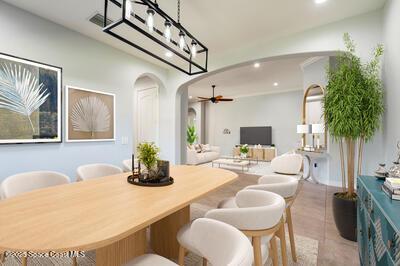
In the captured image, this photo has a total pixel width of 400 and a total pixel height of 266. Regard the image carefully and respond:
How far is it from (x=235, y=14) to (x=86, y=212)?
8.80 feet

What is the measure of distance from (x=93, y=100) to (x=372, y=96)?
3.69 m

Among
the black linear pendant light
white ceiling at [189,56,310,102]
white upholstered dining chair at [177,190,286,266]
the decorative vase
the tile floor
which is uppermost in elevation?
white ceiling at [189,56,310,102]

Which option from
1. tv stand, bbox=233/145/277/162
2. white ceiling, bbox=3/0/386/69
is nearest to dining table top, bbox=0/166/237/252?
white ceiling, bbox=3/0/386/69

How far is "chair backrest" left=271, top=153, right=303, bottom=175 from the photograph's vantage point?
3.44 m

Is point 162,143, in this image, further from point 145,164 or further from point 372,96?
point 372,96

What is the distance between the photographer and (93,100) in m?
3.15

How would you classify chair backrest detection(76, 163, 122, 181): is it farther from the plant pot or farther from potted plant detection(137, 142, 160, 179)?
the plant pot

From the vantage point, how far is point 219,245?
86cm

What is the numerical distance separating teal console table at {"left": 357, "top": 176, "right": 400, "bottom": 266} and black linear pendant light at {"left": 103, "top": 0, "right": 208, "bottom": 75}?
6.07ft

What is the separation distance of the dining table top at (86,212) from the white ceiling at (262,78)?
4.32m

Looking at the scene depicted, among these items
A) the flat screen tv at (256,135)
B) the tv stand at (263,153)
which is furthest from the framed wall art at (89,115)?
the flat screen tv at (256,135)

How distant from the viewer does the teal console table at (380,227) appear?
92 cm

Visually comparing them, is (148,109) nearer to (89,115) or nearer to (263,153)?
(89,115)

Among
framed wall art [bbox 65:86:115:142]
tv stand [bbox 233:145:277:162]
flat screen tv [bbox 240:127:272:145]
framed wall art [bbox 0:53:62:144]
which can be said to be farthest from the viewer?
flat screen tv [bbox 240:127:272:145]
